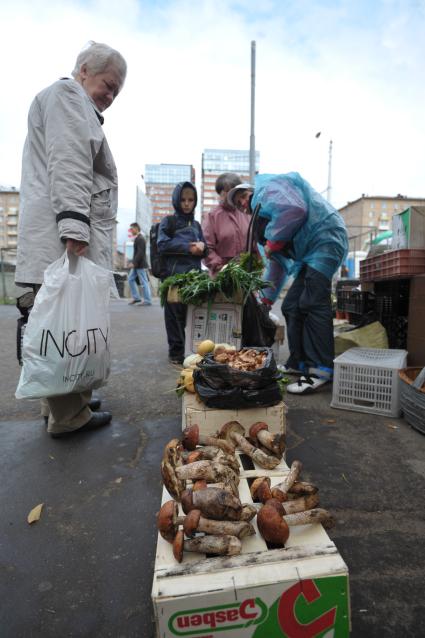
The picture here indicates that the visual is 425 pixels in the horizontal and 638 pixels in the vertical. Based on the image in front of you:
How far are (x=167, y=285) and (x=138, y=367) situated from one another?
1.16m

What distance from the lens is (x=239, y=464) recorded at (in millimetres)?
1699

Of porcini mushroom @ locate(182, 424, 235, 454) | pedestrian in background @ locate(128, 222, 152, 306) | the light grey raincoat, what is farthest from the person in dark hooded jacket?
pedestrian in background @ locate(128, 222, 152, 306)

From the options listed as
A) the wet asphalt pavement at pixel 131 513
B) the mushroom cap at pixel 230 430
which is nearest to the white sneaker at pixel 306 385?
the wet asphalt pavement at pixel 131 513

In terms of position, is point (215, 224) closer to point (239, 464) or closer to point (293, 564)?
point (239, 464)

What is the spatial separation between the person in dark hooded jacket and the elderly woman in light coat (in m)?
1.93

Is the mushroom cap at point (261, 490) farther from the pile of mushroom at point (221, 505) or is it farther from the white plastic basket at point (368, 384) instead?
the white plastic basket at point (368, 384)

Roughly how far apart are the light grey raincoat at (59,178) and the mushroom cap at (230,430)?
55.0 inches

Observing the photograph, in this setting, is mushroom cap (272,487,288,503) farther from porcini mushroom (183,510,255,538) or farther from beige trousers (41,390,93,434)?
beige trousers (41,390,93,434)

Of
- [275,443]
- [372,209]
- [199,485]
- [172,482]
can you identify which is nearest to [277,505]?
[199,485]

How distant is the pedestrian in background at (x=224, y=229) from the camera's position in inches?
177

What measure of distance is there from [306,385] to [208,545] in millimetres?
2536

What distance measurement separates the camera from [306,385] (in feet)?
11.4

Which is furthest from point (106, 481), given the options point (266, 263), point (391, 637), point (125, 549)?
point (266, 263)

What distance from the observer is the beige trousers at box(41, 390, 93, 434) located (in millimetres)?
2449
